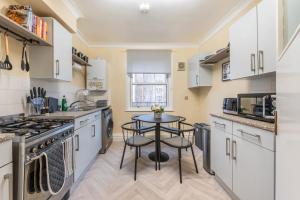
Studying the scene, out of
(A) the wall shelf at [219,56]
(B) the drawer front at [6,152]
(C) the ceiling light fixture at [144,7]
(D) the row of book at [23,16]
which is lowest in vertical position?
(B) the drawer front at [6,152]

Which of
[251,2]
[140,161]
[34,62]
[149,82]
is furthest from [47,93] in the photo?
[251,2]

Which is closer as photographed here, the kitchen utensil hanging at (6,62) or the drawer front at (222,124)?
the kitchen utensil hanging at (6,62)

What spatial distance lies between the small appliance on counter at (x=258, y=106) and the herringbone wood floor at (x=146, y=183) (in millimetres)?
996

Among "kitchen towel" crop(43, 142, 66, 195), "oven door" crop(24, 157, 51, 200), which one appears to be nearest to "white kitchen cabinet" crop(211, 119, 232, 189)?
"kitchen towel" crop(43, 142, 66, 195)

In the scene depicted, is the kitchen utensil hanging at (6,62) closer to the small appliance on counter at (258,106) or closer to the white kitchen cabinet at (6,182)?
the white kitchen cabinet at (6,182)

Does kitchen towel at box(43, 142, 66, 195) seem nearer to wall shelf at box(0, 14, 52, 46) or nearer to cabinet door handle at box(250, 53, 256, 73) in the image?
wall shelf at box(0, 14, 52, 46)

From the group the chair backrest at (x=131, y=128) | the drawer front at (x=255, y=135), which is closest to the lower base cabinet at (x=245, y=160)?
the drawer front at (x=255, y=135)

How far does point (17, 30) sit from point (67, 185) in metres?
1.69

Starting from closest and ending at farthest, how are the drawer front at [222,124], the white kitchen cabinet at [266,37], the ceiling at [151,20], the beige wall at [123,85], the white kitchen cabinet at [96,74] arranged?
1. the white kitchen cabinet at [266,37]
2. the drawer front at [222,124]
3. the ceiling at [151,20]
4. the white kitchen cabinet at [96,74]
5. the beige wall at [123,85]

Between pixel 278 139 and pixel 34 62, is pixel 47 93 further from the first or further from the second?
pixel 278 139

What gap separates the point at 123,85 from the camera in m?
4.70

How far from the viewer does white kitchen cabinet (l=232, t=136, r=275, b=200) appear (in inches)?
57.4

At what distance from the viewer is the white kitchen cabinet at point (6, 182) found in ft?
3.45

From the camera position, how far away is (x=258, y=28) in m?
1.83
